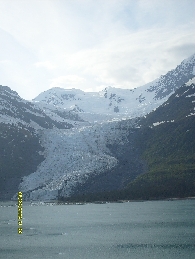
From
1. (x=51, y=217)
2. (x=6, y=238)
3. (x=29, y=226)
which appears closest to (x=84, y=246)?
(x=6, y=238)

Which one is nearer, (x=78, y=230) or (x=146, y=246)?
(x=146, y=246)

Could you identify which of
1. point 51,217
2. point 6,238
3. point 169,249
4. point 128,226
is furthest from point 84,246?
point 51,217

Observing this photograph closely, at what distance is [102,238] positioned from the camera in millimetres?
102375

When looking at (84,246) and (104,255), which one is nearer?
(104,255)

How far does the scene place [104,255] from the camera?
8119cm

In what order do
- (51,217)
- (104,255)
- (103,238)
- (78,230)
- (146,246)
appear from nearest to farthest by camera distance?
(104,255), (146,246), (103,238), (78,230), (51,217)

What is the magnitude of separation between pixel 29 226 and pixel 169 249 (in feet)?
190

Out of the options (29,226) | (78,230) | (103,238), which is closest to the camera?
(103,238)

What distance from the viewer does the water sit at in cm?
8350

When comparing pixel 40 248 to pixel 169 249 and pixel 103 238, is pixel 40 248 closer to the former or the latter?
pixel 103 238

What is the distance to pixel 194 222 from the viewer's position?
124875mm

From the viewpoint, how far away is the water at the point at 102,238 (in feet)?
274

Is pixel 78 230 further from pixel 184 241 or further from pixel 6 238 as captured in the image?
pixel 184 241

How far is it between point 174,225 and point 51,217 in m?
53.5
